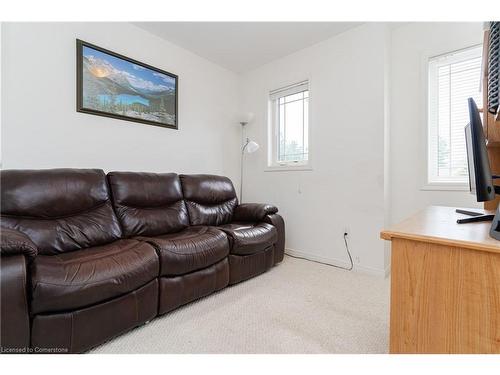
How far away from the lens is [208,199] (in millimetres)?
2721

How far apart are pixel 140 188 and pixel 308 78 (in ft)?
7.33

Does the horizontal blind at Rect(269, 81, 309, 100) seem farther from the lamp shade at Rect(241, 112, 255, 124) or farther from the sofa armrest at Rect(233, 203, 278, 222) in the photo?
the sofa armrest at Rect(233, 203, 278, 222)

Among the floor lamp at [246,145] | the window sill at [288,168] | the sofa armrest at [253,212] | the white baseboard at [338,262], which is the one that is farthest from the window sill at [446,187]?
the floor lamp at [246,145]

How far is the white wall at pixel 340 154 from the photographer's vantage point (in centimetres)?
243

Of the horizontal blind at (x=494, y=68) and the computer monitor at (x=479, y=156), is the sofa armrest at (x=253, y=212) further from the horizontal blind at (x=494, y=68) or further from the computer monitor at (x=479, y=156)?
the horizontal blind at (x=494, y=68)

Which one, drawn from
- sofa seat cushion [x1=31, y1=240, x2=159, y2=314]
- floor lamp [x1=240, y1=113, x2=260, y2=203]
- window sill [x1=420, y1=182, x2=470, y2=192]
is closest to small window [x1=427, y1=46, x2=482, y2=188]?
window sill [x1=420, y1=182, x2=470, y2=192]

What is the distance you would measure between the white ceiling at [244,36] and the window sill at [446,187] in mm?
1766

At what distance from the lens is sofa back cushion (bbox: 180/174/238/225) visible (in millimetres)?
2588

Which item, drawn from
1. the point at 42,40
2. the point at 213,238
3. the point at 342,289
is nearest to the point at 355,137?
the point at 342,289

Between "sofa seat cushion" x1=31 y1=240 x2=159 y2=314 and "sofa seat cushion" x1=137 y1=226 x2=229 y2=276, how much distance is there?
75 mm

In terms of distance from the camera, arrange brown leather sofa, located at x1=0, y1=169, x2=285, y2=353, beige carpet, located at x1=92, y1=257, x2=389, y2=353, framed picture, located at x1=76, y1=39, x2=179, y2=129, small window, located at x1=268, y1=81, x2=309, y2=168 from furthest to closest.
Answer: small window, located at x1=268, y1=81, x2=309, y2=168 → framed picture, located at x1=76, y1=39, x2=179, y2=129 → beige carpet, located at x1=92, y1=257, x2=389, y2=353 → brown leather sofa, located at x1=0, y1=169, x2=285, y2=353

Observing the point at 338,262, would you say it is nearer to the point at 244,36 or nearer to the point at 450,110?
the point at 450,110

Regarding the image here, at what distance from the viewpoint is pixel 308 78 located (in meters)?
2.92

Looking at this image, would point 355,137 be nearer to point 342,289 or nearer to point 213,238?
point 342,289
